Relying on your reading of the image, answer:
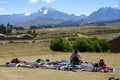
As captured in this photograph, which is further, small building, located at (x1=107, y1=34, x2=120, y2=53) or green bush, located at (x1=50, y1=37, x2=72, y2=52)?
Answer: green bush, located at (x1=50, y1=37, x2=72, y2=52)

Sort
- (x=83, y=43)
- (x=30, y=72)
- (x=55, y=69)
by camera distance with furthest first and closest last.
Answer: (x=83, y=43) → (x=55, y=69) → (x=30, y=72)

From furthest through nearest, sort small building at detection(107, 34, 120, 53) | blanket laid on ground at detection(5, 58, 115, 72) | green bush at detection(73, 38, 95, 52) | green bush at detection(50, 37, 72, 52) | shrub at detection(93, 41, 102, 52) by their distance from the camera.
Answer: green bush at detection(50, 37, 72, 52), shrub at detection(93, 41, 102, 52), green bush at detection(73, 38, 95, 52), small building at detection(107, 34, 120, 53), blanket laid on ground at detection(5, 58, 115, 72)

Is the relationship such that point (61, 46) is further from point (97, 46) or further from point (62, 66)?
point (62, 66)

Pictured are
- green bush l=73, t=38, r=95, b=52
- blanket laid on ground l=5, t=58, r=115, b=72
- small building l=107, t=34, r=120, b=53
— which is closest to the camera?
blanket laid on ground l=5, t=58, r=115, b=72

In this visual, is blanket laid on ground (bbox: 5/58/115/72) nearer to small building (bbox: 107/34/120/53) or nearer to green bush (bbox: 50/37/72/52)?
small building (bbox: 107/34/120/53)

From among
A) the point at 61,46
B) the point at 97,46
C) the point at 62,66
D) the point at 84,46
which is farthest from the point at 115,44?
the point at 62,66

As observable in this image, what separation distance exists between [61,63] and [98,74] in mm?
5273

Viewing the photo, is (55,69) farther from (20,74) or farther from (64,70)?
(20,74)

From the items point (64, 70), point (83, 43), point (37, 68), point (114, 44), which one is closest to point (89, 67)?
point (64, 70)

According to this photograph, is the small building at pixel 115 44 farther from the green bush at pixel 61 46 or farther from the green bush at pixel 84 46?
the green bush at pixel 61 46

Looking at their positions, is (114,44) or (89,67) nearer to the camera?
(89,67)

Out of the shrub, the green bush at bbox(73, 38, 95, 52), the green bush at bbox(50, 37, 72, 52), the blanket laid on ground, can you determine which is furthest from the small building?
the blanket laid on ground

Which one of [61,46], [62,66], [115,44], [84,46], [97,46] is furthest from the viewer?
[61,46]

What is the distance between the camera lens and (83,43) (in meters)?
46.8
